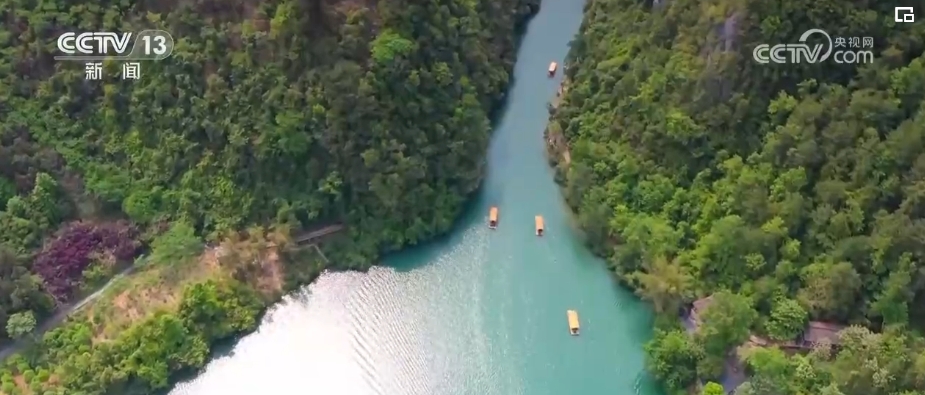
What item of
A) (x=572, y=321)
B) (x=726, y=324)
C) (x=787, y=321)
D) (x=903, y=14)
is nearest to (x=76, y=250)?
(x=572, y=321)

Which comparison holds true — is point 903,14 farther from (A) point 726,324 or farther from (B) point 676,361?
(B) point 676,361

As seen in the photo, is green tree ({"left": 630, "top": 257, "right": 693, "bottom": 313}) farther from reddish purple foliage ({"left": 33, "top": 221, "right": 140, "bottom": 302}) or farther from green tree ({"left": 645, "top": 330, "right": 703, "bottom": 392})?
reddish purple foliage ({"left": 33, "top": 221, "right": 140, "bottom": 302})

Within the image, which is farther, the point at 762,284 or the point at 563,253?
the point at 563,253

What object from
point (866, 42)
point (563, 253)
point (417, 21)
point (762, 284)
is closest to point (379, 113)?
point (417, 21)

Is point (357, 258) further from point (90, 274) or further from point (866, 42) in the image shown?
point (866, 42)

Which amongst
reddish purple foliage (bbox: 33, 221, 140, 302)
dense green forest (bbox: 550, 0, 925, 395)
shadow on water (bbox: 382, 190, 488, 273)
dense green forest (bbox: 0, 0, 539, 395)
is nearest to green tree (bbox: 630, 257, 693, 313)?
dense green forest (bbox: 550, 0, 925, 395)

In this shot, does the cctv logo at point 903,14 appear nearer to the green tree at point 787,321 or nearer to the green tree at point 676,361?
the green tree at point 787,321
